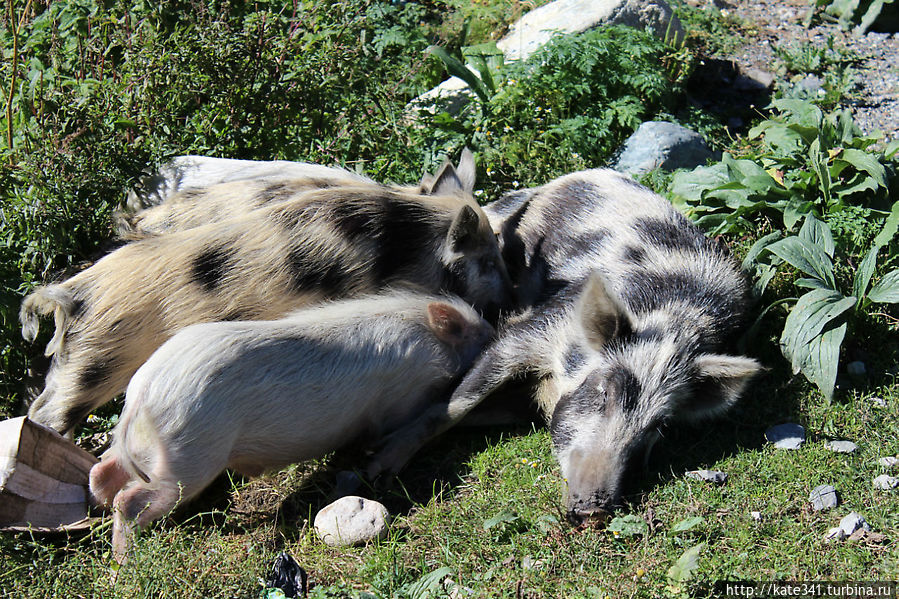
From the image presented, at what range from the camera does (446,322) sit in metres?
4.62

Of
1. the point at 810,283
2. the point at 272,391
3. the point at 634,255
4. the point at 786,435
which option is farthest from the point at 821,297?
the point at 272,391

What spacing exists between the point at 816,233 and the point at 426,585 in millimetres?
2908

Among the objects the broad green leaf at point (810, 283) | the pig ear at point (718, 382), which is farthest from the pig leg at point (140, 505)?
the broad green leaf at point (810, 283)

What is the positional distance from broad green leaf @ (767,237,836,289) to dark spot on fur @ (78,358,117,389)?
341cm

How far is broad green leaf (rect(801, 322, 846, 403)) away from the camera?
4.32 metres

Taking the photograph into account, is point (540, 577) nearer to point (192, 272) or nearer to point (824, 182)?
point (192, 272)

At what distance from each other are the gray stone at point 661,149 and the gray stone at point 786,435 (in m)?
2.33

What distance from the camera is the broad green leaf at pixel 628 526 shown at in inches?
141

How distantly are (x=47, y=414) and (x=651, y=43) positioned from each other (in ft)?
16.0

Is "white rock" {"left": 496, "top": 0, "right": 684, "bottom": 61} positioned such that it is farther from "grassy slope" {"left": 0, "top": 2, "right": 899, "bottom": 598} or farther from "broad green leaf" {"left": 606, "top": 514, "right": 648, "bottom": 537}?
"broad green leaf" {"left": 606, "top": 514, "right": 648, "bottom": 537}

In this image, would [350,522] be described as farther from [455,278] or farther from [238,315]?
[455,278]

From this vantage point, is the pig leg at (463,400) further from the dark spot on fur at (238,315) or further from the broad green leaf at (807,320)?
the broad green leaf at (807,320)

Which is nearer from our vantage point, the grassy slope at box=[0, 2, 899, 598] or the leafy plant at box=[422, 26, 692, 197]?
the grassy slope at box=[0, 2, 899, 598]

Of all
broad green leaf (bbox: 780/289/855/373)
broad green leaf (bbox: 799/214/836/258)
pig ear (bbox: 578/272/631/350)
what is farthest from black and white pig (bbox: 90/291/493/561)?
broad green leaf (bbox: 799/214/836/258)
